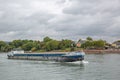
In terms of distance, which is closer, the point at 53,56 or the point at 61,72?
the point at 61,72

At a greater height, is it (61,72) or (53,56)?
(53,56)

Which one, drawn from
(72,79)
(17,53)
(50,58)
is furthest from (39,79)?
(17,53)

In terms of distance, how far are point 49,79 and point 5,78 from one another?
758cm

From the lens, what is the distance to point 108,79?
47.5 m

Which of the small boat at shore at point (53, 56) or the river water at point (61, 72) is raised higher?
the small boat at shore at point (53, 56)

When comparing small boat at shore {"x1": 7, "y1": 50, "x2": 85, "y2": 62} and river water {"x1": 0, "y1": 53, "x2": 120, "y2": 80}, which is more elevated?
small boat at shore {"x1": 7, "y1": 50, "x2": 85, "y2": 62}

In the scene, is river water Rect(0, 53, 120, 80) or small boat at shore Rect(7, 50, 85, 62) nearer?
river water Rect(0, 53, 120, 80)


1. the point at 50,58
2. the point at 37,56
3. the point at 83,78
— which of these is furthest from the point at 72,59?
the point at 83,78

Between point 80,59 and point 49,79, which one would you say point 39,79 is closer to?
point 49,79

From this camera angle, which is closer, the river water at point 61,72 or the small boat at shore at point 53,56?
the river water at point 61,72

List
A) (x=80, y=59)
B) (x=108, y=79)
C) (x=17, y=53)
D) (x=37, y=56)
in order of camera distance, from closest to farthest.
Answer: (x=108, y=79) < (x=80, y=59) < (x=37, y=56) < (x=17, y=53)

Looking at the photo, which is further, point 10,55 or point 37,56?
point 10,55

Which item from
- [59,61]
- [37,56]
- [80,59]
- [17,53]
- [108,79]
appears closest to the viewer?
[108,79]

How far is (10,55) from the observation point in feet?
405
